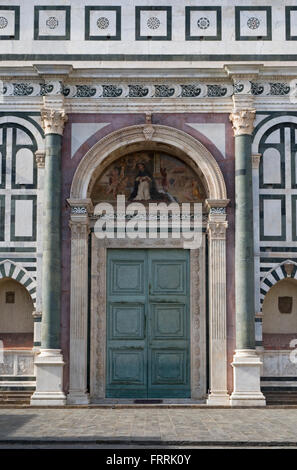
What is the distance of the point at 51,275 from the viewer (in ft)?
61.6

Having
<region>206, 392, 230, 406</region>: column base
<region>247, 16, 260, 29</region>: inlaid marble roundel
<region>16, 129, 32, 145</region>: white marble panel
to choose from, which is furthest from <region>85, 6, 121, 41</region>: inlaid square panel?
<region>206, 392, 230, 406</region>: column base

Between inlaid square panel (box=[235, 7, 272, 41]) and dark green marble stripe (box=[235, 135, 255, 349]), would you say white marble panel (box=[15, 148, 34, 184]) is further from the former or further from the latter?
inlaid square panel (box=[235, 7, 272, 41])

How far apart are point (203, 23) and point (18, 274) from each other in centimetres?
699

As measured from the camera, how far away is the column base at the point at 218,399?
1853 centimetres

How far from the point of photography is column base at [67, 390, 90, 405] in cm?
1853

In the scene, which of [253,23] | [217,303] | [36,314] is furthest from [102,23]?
[217,303]

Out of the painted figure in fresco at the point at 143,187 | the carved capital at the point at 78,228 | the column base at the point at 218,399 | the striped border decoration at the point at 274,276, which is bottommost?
the column base at the point at 218,399

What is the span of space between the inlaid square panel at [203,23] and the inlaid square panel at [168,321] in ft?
19.8

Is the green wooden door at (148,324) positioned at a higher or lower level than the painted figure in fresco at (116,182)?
lower

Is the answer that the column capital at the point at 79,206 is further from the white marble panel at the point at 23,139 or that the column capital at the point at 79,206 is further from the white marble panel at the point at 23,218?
the white marble panel at the point at 23,139

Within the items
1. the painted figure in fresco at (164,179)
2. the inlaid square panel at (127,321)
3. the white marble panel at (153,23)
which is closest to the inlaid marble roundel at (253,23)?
the white marble panel at (153,23)

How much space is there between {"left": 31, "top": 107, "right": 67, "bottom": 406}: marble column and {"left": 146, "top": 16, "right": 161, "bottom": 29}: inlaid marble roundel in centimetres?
287

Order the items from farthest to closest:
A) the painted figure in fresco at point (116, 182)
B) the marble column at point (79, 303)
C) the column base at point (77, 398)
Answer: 1. the painted figure in fresco at point (116, 182)
2. the marble column at point (79, 303)
3. the column base at point (77, 398)

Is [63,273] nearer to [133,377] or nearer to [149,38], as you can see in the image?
[133,377]
